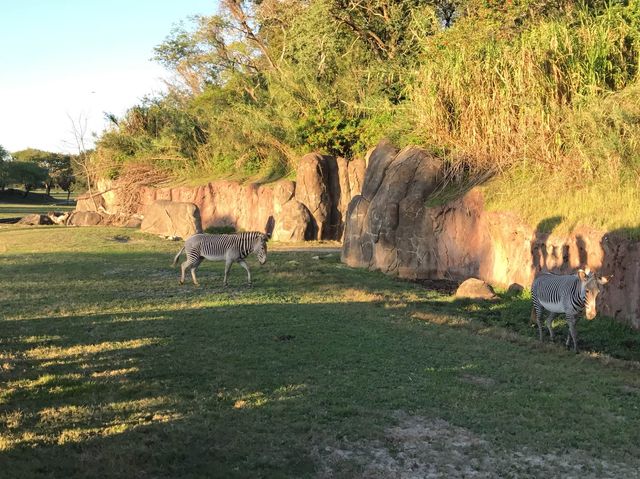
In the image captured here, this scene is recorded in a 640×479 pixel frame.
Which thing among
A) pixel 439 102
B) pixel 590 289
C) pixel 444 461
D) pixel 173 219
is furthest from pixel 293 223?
pixel 444 461

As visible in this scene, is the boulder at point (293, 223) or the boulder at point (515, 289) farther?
the boulder at point (293, 223)

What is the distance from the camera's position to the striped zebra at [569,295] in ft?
A: 35.8

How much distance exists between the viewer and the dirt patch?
5836 mm

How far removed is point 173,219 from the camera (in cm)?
3036

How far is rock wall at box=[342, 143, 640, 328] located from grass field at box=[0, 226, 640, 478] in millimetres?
1129

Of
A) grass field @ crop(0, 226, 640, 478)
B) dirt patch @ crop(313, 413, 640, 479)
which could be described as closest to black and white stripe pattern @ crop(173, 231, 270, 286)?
grass field @ crop(0, 226, 640, 478)

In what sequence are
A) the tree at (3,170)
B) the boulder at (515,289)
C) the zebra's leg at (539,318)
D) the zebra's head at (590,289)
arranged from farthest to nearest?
the tree at (3,170) < the boulder at (515,289) < the zebra's leg at (539,318) < the zebra's head at (590,289)

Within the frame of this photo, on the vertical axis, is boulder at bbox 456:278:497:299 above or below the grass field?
above

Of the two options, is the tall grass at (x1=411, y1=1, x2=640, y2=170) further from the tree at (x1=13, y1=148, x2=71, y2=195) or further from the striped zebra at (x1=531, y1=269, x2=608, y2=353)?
the tree at (x1=13, y1=148, x2=71, y2=195)

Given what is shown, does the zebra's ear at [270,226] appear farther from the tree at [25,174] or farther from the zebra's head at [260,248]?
the tree at [25,174]

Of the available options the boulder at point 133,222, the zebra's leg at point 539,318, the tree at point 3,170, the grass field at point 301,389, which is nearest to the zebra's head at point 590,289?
the grass field at point 301,389

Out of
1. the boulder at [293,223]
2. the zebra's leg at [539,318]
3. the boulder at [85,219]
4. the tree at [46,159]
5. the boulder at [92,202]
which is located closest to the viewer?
the zebra's leg at [539,318]

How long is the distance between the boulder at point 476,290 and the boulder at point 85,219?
27913 millimetres

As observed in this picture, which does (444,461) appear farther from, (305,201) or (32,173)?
(32,173)
